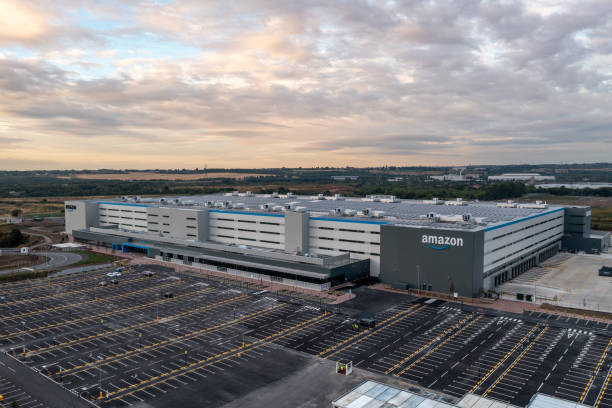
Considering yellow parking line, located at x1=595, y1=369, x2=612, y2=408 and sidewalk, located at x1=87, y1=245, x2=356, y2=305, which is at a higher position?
yellow parking line, located at x1=595, y1=369, x2=612, y2=408

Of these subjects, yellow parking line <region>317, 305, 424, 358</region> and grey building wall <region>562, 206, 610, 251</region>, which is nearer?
yellow parking line <region>317, 305, 424, 358</region>

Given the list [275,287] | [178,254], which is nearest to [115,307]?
[275,287]

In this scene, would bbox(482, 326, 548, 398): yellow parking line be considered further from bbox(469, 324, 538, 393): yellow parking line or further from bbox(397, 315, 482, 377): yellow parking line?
bbox(397, 315, 482, 377): yellow parking line

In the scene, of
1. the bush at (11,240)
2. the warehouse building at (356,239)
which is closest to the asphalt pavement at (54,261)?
the warehouse building at (356,239)

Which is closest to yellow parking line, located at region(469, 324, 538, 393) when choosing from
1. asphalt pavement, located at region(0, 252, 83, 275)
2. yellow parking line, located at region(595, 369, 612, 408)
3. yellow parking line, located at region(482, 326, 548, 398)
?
yellow parking line, located at region(482, 326, 548, 398)

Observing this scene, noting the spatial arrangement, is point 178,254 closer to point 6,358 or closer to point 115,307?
point 115,307

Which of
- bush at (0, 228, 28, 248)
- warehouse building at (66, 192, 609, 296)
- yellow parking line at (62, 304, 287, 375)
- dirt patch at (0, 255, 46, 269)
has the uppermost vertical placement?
warehouse building at (66, 192, 609, 296)

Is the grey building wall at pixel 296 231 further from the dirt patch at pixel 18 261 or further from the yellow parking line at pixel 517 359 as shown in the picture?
the dirt patch at pixel 18 261
